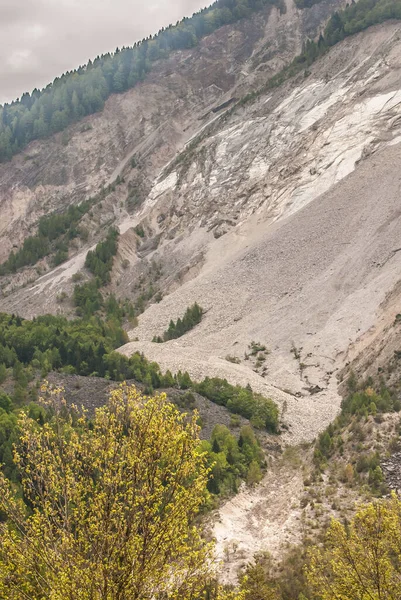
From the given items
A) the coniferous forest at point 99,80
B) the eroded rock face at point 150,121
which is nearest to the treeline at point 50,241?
the eroded rock face at point 150,121

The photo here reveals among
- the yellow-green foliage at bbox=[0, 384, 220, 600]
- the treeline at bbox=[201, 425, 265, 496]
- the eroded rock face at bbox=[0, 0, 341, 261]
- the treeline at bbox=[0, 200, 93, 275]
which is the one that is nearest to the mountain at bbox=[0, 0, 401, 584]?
the eroded rock face at bbox=[0, 0, 341, 261]

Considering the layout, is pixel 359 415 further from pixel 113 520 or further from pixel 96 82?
pixel 96 82

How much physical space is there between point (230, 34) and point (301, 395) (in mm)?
112200

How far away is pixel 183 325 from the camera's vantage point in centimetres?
5578

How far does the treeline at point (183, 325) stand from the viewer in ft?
181

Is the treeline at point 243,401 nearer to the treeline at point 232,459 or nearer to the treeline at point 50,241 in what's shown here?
the treeline at point 232,459

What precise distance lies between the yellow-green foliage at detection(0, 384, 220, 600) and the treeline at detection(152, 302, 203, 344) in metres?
44.3

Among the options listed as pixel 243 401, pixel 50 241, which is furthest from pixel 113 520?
pixel 50 241

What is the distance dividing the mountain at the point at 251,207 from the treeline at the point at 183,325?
94cm

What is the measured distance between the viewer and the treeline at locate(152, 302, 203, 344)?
55.3m

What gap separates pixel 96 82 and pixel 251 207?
69.3m

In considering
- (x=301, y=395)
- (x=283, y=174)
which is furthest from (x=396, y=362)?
(x=283, y=174)

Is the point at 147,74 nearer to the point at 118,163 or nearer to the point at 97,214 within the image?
the point at 118,163

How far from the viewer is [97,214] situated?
91.2m
